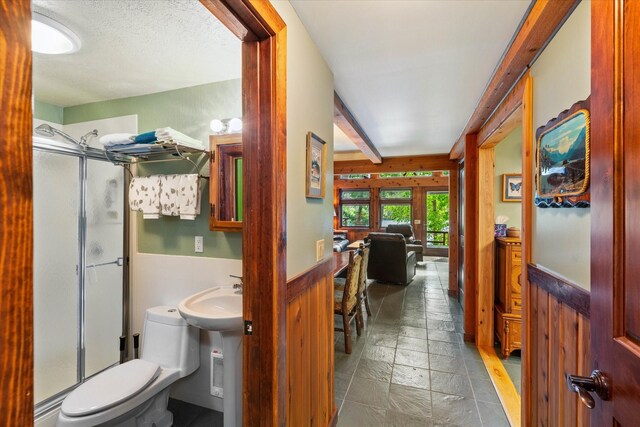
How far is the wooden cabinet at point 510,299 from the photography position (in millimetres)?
2592

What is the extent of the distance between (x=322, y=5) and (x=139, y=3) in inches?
34.7

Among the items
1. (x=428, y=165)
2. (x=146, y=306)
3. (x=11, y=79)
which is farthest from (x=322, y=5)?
(x=428, y=165)

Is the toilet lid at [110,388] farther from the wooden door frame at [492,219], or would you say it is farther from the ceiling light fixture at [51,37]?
the wooden door frame at [492,219]

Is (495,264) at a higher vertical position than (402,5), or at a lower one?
lower

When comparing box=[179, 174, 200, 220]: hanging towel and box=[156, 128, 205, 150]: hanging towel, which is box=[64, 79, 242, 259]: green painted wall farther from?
box=[156, 128, 205, 150]: hanging towel

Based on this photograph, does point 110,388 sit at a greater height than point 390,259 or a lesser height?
lesser

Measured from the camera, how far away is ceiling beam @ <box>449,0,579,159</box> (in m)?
1.11

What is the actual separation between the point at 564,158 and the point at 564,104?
240mm

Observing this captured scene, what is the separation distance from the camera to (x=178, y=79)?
1.99 m

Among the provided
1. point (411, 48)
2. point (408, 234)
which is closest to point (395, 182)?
point (408, 234)

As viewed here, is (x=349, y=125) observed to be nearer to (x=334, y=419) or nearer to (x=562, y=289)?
(x=562, y=289)

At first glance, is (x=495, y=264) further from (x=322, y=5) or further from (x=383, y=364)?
(x=322, y=5)

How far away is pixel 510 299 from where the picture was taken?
264cm

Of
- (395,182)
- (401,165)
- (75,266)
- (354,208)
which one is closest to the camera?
(75,266)
